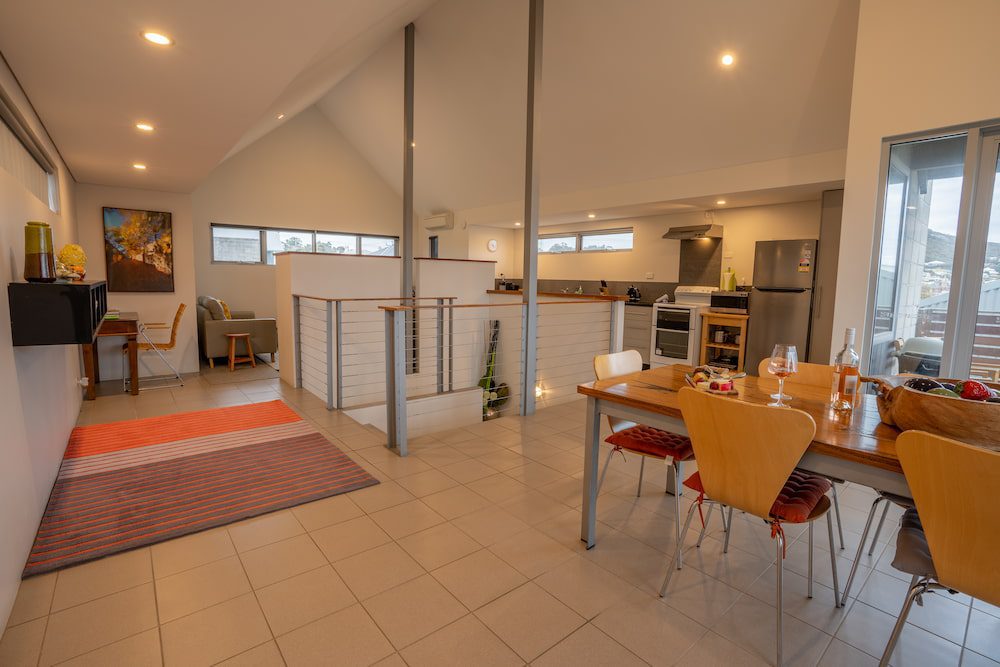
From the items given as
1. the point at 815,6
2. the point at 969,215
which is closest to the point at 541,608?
the point at 969,215

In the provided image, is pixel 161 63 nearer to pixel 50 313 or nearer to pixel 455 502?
pixel 50 313

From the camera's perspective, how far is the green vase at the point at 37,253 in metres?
2.20

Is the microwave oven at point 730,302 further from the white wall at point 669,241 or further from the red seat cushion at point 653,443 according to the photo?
the red seat cushion at point 653,443

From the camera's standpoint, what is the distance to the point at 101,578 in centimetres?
215

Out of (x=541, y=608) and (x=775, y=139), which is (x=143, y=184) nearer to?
(x=541, y=608)

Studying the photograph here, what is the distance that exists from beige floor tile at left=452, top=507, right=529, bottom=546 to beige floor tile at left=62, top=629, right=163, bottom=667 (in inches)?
52.4

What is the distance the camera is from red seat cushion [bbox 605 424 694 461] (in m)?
2.40

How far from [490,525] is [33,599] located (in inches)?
77.4

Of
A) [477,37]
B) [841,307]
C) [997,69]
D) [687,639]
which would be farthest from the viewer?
[477,37]

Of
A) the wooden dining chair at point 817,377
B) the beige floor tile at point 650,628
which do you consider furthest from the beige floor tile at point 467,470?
the wooden dining chair at point 817,377

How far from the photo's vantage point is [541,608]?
197 centimetres

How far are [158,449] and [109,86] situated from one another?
97.4 inches

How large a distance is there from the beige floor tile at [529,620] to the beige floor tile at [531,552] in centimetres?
15

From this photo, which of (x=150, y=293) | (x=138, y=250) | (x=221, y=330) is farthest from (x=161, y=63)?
(x=221, y=330)
